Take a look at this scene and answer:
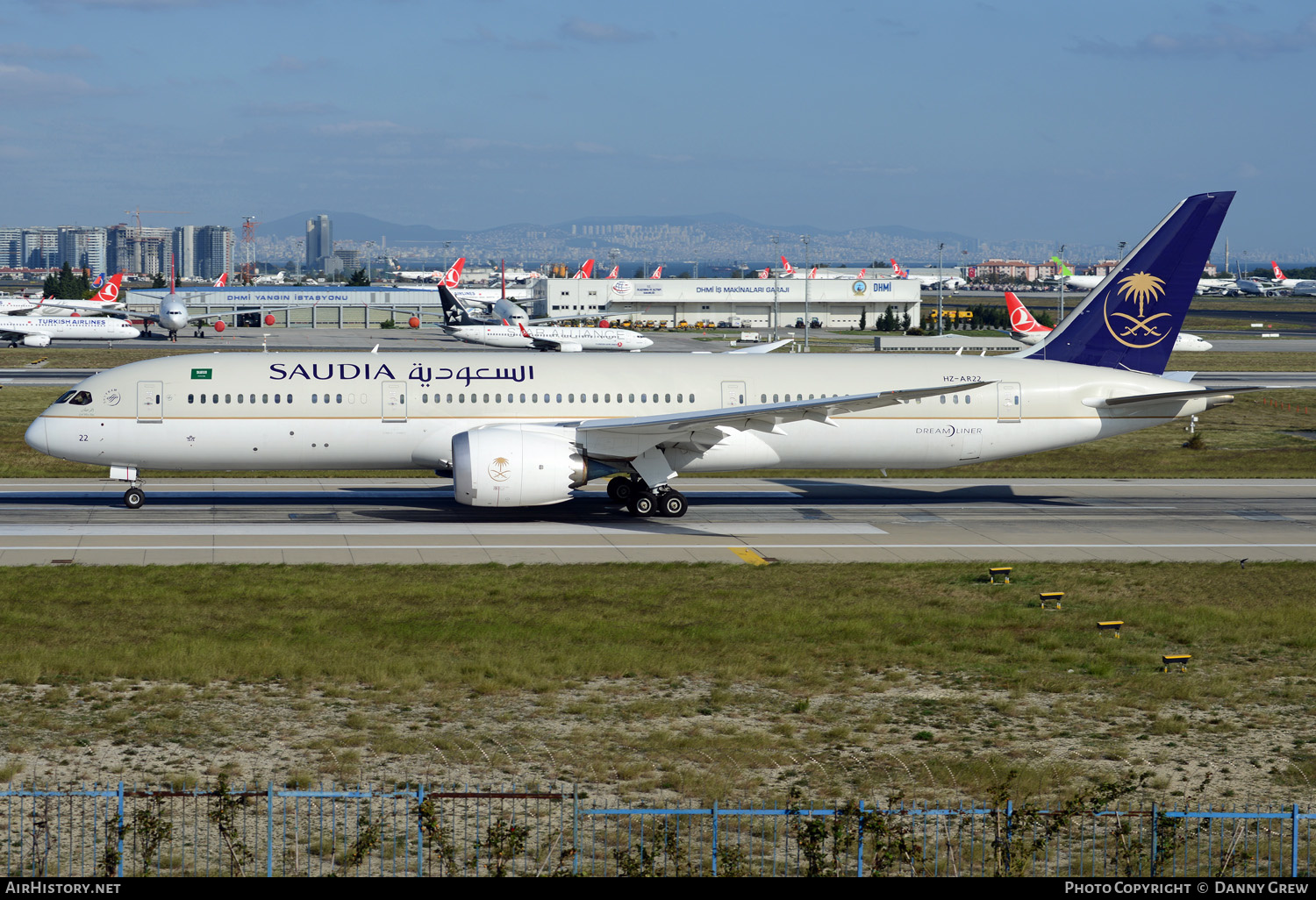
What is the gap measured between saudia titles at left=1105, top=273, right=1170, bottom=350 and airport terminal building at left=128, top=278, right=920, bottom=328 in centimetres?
12508

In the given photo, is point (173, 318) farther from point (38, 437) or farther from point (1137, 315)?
point (1137, 315)

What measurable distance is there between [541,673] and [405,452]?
16.9 meters

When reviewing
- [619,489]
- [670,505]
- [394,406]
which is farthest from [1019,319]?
[394,406]

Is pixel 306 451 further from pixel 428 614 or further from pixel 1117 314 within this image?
pixel 1117 314

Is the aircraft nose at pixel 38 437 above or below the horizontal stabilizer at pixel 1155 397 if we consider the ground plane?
below

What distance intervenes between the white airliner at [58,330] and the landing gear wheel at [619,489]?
99.0m

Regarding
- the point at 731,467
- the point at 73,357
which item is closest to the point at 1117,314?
the point at 731,467

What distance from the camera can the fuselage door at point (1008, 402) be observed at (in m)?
38.7

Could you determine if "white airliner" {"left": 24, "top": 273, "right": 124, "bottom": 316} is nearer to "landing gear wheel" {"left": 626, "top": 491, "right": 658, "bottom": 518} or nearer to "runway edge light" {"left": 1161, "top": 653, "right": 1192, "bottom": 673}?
"landing gear wheel" {"left": 626, "top": 491, "right": 658, "bottom": 518}

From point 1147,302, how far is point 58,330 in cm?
10998

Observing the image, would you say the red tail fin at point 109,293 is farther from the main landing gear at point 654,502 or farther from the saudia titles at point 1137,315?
the saudia titles at point 1137,315

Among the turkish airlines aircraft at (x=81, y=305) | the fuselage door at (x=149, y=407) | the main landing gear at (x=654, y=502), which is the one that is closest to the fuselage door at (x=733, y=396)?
the main landing gear at (x=654, y=502)

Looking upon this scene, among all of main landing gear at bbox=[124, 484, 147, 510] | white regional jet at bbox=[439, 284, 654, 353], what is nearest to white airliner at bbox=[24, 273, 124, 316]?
white regional jet at bbox=[439, 284, 654, 353]

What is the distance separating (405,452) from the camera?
36.5 m
